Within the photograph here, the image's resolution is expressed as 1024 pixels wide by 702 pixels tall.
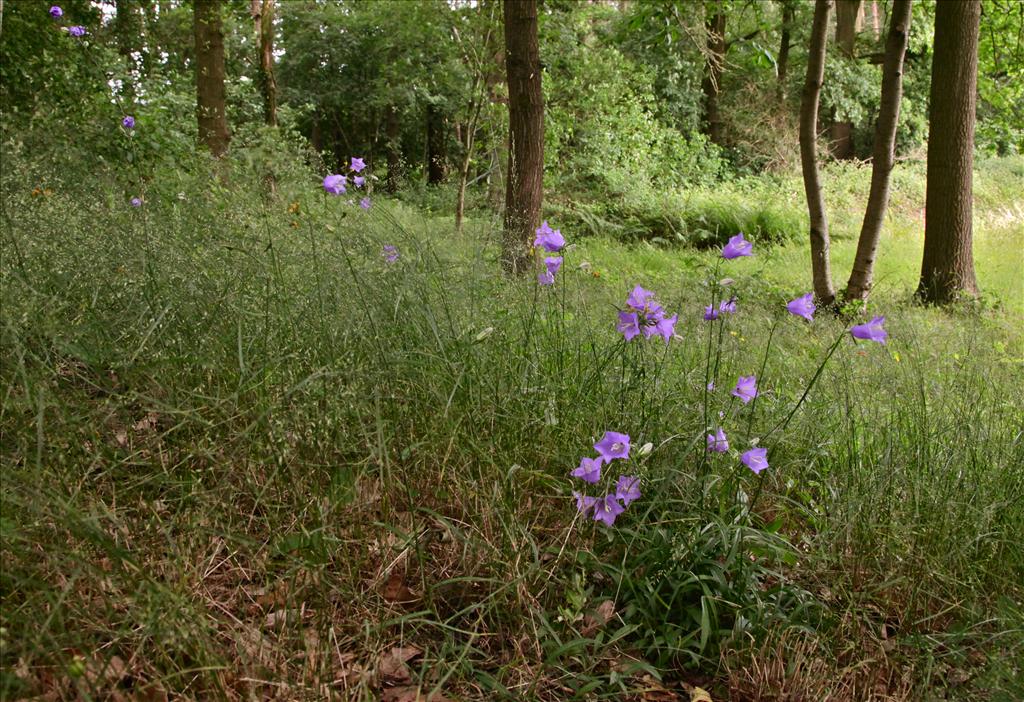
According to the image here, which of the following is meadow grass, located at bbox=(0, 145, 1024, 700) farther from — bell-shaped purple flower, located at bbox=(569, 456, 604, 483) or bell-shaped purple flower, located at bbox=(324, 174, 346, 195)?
bell-shaped purple flower, located at bbox=(324, 174, 346, 195)

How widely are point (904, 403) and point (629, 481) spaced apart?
1.26 m

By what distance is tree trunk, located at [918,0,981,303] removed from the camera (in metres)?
7.12

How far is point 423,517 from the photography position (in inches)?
77.9

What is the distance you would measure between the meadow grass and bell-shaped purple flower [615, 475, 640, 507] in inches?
2.4

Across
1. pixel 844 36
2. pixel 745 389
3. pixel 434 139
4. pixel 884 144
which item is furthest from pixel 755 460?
pixel 434 139

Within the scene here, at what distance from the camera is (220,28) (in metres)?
8.77

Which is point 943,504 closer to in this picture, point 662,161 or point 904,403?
point 904,403

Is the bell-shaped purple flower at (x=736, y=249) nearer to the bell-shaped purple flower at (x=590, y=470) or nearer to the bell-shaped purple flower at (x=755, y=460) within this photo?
Result: the bell-shaped purple flower at (x=755, y=460)

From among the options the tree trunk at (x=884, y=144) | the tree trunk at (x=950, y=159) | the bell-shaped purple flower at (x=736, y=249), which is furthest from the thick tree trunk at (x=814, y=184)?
the bell-shaped purple flower at (x=736, y=249)

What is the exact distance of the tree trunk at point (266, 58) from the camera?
11797mm

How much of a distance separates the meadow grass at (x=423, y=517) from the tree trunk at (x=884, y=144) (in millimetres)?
4497

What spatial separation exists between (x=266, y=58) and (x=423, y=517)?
12021 millimetres

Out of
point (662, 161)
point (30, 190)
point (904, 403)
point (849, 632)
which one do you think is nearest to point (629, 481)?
point (849, 632)

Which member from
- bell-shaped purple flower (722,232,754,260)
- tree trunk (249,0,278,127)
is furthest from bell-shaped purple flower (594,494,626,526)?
tree trunk (249,0,278,127)
